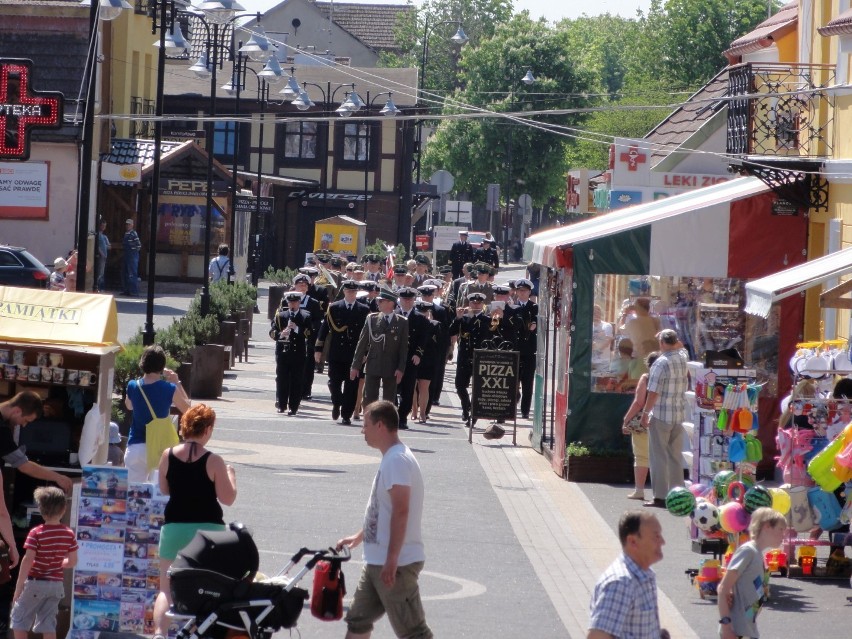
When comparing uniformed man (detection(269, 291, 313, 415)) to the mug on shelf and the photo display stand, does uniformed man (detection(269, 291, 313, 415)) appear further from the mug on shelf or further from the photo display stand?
the mug on shelf

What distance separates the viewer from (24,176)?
4122 centimetres

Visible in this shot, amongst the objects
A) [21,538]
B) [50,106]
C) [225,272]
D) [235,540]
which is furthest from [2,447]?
[225,272]

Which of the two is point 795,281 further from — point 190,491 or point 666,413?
point 190,491

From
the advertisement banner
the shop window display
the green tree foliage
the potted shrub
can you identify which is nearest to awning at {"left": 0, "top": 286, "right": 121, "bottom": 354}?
the potted shrub

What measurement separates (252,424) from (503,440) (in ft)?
10.4

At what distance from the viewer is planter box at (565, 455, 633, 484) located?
16359 millimetres

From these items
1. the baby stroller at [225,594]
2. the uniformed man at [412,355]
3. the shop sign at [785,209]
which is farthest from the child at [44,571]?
the uniformed man at [412,355]

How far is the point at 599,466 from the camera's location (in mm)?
16391

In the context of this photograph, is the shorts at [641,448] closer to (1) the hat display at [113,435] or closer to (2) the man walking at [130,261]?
(1) the hat display at [113,435]

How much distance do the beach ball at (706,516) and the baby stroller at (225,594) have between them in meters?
4.10

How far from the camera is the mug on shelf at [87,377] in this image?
1016 cm

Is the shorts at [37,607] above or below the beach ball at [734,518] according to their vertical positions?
below

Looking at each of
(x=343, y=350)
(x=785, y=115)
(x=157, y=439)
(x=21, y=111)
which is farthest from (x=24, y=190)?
(x=157, y=439)

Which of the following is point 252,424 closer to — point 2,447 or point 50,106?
point 50,106
